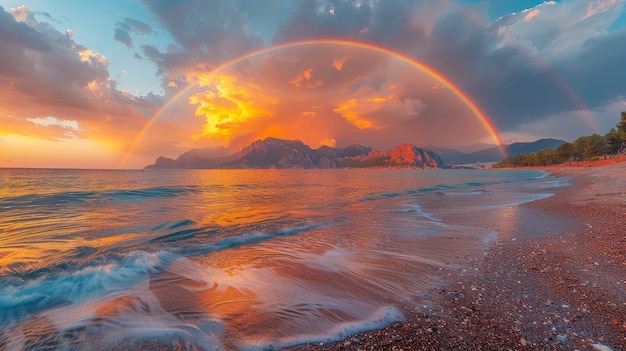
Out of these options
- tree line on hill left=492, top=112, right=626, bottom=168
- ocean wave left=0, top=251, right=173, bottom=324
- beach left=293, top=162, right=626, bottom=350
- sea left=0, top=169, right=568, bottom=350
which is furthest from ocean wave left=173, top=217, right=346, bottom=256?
tree line on hill left=492, top=112, right=626, bottom=168

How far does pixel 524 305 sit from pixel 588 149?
16100 cm

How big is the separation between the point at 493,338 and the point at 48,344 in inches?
285

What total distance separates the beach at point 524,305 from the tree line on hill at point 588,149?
358ft

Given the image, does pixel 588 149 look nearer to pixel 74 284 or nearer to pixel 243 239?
pixel 243 239

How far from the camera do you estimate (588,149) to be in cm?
A: 11881

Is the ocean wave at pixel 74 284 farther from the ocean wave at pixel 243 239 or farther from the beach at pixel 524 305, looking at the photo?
the beach at pixel 524 305

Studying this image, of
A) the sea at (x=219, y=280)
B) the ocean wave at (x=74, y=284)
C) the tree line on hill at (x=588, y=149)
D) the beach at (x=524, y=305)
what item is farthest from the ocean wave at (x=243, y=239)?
the tree line on hill at (x=588, y=149)

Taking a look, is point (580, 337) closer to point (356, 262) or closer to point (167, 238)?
point (356, 262)

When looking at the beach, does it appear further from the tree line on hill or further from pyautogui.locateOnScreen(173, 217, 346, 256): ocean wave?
the tree line on hill

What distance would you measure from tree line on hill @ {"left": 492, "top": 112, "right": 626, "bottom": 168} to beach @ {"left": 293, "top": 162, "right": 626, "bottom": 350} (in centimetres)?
10908

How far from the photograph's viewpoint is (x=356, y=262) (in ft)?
29.0

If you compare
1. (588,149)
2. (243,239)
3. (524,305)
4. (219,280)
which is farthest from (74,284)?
(588,149)

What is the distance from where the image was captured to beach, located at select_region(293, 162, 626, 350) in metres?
4.13

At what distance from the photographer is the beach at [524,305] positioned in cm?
413
